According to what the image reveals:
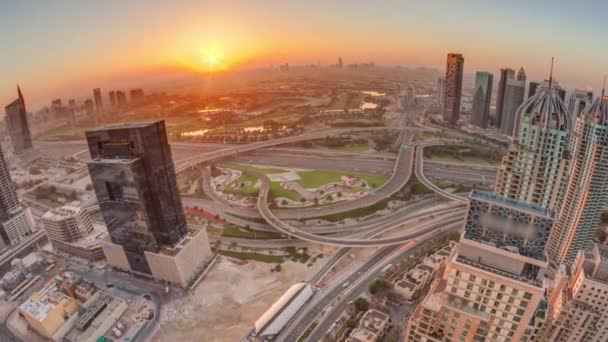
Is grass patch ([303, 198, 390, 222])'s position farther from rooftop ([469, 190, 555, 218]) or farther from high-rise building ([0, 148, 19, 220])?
high-rise building ([0, 148, 19, 220])

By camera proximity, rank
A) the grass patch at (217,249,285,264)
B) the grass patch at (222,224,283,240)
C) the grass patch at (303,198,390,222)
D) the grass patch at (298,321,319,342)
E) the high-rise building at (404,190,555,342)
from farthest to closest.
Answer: the grass patch at (303,198,390,222) → the grass patch at (222,224,283,240) → the grass patch at (217,249,285,264) → the grass patch at (298,321,319,342) → the high-rise building at (404,190,555,342)

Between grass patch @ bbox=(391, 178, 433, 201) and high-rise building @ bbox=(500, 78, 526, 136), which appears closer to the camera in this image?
grass patch @ bbox=(391, 178, 433, 201)

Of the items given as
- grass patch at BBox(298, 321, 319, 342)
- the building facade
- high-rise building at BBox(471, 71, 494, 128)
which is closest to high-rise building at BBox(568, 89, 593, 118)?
grass patch at BBox(298, 321, 319, 342)

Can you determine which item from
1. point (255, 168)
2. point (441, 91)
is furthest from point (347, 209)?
point (441, 91)

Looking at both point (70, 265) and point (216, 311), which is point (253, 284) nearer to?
point (216, 311)

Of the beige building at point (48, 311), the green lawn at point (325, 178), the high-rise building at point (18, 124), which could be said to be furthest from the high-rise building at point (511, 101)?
the high-rise building at point (18, 124)

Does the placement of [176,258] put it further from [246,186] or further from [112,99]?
Answer: [112,99]
